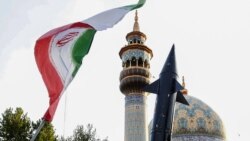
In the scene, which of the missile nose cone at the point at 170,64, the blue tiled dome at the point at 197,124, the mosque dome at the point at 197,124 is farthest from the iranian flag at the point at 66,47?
the blue tiled dome at the point at 197,124

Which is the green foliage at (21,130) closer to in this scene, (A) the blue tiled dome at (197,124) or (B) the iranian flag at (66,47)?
(B) the iranian flag at (66,47)

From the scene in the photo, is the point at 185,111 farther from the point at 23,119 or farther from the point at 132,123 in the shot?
the point at 23,119

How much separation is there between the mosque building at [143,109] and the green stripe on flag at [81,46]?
2361 cm

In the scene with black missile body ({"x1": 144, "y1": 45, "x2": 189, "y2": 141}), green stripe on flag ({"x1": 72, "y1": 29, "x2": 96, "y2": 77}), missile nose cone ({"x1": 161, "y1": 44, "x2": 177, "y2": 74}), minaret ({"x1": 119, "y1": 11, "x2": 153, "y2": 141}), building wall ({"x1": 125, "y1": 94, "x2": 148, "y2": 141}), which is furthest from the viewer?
minaret ({"x1": 119, "y1": 11, "x2": 153, "y2": 141})

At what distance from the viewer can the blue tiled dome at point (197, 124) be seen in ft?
127

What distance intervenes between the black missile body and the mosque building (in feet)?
43.5

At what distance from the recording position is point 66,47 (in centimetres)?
1204

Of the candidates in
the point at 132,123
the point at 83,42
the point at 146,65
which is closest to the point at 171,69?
the point at 83,42

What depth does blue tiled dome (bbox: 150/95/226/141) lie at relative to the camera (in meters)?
38.8

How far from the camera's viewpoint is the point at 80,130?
23.5 m

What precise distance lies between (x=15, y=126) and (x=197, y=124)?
21.2 m

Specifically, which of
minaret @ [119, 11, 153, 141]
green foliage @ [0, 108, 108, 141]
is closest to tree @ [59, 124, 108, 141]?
green foliage @ [0, 108, 108, 141]

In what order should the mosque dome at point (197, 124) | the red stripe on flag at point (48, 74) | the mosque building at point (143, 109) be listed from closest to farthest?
the red stripe on flag at point (48, 74)
the mosque building at point (143, 109)
the mosque dome at point (197, 124)

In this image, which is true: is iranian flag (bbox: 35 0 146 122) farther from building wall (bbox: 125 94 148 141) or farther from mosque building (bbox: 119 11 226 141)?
mosque building (bbox: 119 11 226 141)
